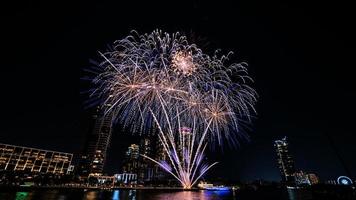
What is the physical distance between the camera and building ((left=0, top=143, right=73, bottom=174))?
13979cm

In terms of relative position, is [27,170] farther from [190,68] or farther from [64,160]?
[190,68]

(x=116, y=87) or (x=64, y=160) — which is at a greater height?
(x=64, y=160)

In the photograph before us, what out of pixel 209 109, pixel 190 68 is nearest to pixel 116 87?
pixel 190 68

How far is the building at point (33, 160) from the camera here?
140 metres

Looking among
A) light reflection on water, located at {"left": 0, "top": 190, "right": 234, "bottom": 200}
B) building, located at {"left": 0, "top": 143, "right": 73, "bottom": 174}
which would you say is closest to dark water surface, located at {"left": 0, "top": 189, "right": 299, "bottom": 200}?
light reflection on water, located at {"left": 0, "top": 190, "right": 234, "bottom": 200}

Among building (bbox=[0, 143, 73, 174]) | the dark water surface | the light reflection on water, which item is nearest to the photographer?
the light reflection on water

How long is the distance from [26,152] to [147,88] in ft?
518

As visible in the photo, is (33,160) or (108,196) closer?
(108,196)

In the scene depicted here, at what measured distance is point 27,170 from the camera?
146m

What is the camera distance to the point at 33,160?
151m

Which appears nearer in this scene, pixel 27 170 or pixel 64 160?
pixel 27 170

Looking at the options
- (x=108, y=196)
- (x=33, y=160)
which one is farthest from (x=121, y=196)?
(x=33, y=160)

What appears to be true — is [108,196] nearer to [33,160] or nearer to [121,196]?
[121,196]

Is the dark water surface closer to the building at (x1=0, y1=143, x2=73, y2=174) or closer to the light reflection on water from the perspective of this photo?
the light reflection on water
